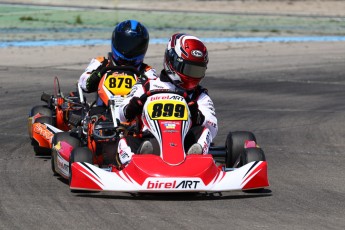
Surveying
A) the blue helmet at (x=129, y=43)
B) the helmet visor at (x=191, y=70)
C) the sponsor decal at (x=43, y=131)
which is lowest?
the sponsor decal at (x=43, y=131)

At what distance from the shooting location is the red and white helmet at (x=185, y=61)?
8516mm

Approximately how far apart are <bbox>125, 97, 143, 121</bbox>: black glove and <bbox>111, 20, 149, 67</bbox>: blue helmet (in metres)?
1.87

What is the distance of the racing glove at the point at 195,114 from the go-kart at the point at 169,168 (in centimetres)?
27

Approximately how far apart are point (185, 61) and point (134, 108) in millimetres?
603

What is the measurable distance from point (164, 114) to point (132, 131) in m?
0.59

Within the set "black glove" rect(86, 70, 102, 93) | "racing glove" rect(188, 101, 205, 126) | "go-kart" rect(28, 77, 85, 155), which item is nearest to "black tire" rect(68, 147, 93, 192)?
"racing glove" rect(188, 101, 205, 126)

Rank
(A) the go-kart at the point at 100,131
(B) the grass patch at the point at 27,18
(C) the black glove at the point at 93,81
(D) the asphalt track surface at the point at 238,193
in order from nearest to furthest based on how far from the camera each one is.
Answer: (D) the asphalt track surface at the point at 238,193, (A) the go-kart at the point at 100,131, (C) the black glove at the point at 93,81, (B) the grass patch at the point at 27,18

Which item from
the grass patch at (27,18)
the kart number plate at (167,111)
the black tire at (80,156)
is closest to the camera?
the black tire at (80,156)

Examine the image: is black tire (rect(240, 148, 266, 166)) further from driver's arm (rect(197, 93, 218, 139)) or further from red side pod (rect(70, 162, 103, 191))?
red side pod (rect(70, 162, 103, 191))

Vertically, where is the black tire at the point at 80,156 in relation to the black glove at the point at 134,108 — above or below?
below

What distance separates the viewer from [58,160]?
843cm

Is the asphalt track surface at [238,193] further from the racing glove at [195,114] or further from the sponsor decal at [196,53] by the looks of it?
the sponsor decal at [196,53]

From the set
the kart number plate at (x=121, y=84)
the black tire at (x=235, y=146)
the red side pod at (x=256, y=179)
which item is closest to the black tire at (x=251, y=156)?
the red side pod at (x=256, y=179)

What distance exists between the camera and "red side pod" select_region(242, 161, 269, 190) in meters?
7.73
